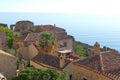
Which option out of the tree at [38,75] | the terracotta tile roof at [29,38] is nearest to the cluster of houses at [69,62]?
the terracotta tile roof at [29,38]

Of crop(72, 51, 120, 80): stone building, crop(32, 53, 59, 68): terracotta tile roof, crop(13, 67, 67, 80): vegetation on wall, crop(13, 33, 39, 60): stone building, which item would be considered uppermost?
crop(72, 51, 120, 80): stone building

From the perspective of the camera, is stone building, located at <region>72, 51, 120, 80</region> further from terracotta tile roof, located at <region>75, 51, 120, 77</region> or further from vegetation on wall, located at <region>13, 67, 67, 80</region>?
vegetation on wall, located at <region>13, 67, 67, 80</region>

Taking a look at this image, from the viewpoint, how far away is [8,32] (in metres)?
48.9

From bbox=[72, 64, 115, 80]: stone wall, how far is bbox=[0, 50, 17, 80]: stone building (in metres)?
6.65

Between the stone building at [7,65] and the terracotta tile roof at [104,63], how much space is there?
739cm

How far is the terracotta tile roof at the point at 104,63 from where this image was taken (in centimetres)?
2573

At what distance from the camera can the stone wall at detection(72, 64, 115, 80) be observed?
83.4 feet

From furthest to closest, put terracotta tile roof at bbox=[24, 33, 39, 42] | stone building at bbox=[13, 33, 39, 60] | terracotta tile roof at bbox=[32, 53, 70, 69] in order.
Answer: terracotta tile roof at bbox=[24, 33, 39, 42] < stone building at bbox=[13, 33, 39, 60] < terracotta tile roof at bbox=[32, 53, 70, 69]

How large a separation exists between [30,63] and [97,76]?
12.5 metres

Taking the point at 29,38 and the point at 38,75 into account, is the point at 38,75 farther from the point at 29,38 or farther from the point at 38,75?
the point at 29,38

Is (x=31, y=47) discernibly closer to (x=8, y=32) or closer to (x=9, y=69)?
(x=8, y=32)

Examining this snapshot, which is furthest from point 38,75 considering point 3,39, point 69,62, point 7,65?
point 3,39

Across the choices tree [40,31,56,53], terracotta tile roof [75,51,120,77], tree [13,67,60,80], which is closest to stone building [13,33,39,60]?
tree [40,31,56,53]

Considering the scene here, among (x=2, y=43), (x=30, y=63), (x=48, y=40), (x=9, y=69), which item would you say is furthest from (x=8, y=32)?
(x=9, y=69)
